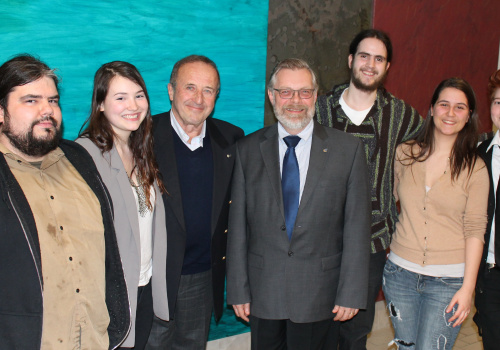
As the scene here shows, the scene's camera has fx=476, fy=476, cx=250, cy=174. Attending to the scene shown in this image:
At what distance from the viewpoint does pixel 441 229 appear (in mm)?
2443

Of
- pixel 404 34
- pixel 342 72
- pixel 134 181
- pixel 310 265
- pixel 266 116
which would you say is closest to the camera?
pixel 134 181

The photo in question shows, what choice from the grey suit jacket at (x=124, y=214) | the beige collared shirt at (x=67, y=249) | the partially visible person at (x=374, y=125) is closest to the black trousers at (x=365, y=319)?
the partially visible person at (x=374, y=125)

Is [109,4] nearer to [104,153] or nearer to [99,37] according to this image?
[99,37]

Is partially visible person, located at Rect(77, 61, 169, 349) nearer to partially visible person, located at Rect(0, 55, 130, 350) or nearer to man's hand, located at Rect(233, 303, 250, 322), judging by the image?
partially visible person, located at Rect(0, 55, 130, 350)

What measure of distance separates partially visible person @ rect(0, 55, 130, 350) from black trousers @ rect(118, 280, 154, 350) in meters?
0.34

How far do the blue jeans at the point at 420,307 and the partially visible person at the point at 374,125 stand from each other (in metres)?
0.20

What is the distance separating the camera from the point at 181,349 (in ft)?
8.76

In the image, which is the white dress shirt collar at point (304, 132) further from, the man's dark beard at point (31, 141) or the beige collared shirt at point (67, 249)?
the man's dark beard at point (31, 141)

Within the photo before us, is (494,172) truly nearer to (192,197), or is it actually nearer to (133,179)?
(192,197)

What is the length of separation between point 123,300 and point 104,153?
636mm

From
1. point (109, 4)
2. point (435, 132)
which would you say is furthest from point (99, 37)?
point (435, 132)

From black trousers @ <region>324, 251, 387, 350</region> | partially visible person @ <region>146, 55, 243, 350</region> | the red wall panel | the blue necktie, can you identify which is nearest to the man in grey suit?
the blue necktie

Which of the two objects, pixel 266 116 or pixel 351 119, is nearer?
pixel 351 119

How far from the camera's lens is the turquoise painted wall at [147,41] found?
2.51 metres
